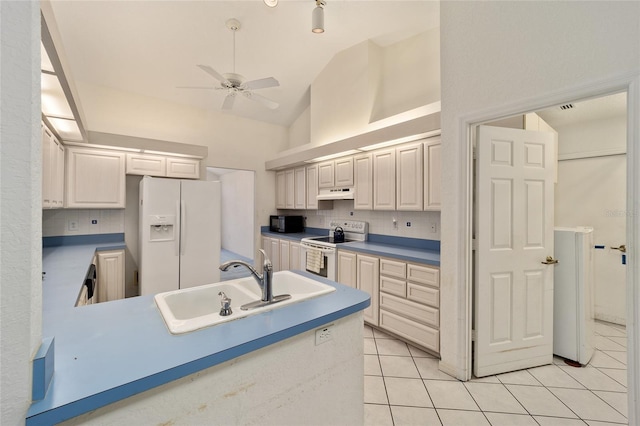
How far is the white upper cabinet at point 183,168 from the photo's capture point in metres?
4.17

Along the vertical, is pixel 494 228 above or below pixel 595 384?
above

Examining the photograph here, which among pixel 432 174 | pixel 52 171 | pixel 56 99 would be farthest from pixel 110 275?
pixel 432 174

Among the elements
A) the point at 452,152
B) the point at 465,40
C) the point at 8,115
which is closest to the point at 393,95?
the point at 465,40

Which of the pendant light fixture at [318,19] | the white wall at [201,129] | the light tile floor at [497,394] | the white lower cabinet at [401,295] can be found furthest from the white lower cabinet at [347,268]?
the pendant light fixture at [318,19]

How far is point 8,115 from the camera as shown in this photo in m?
0.61

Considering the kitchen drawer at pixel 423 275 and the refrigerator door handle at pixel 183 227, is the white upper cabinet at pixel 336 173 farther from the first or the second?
the refrigerator door handle at pixel 183 227

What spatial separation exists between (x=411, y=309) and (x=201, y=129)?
4.33m

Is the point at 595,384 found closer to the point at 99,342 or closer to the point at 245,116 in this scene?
the point at 99,342

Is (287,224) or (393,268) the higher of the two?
(287,224)

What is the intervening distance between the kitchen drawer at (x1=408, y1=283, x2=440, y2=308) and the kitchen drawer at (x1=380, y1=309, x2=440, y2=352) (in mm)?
236

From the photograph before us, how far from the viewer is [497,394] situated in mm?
2070

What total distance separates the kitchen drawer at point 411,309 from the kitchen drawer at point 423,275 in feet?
0.77

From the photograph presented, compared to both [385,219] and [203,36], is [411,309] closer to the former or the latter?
[385,219]

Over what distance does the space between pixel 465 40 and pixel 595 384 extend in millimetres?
2907
